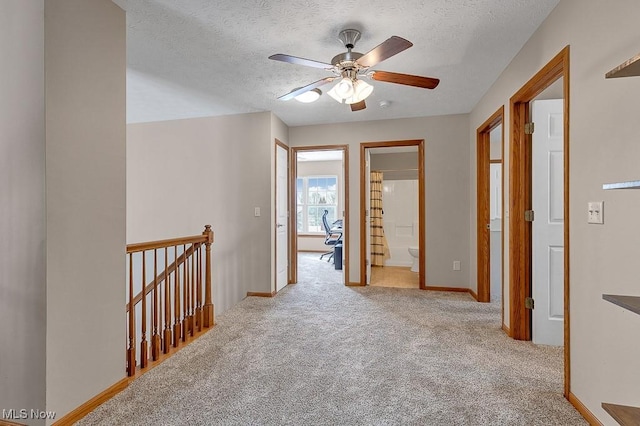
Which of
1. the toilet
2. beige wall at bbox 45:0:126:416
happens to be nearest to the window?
the toilet

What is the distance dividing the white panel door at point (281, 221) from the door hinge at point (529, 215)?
280 cm

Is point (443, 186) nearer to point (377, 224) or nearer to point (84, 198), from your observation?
point (377, 224)

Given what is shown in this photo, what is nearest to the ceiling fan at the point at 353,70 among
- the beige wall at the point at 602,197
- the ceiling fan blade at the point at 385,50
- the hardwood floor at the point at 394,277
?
the ceiling fan blade at the point at 385,50

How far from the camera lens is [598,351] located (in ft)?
5.10

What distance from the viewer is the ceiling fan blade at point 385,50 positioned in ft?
5.58

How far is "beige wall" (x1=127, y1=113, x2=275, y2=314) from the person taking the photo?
405cm

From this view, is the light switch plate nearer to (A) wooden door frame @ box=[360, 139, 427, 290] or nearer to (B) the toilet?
(A) wooden door frame @ box=[360, 139, 427, 290]

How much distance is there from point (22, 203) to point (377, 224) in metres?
5.15

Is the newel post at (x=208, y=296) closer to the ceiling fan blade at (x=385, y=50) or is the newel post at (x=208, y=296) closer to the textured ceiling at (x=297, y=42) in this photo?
the textured ceiling at (x=297, y=42)

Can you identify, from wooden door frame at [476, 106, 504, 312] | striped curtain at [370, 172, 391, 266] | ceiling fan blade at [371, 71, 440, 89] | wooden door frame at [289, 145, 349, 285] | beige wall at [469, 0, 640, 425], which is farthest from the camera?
striped curtain at [370, 172, 391, 266]

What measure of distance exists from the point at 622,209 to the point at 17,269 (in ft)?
9.42

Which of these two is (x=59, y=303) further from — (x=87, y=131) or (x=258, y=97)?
(x=258, y=97)

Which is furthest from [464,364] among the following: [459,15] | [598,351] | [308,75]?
[308,75]

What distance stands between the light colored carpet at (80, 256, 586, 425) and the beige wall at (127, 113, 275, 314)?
37.9 inches
